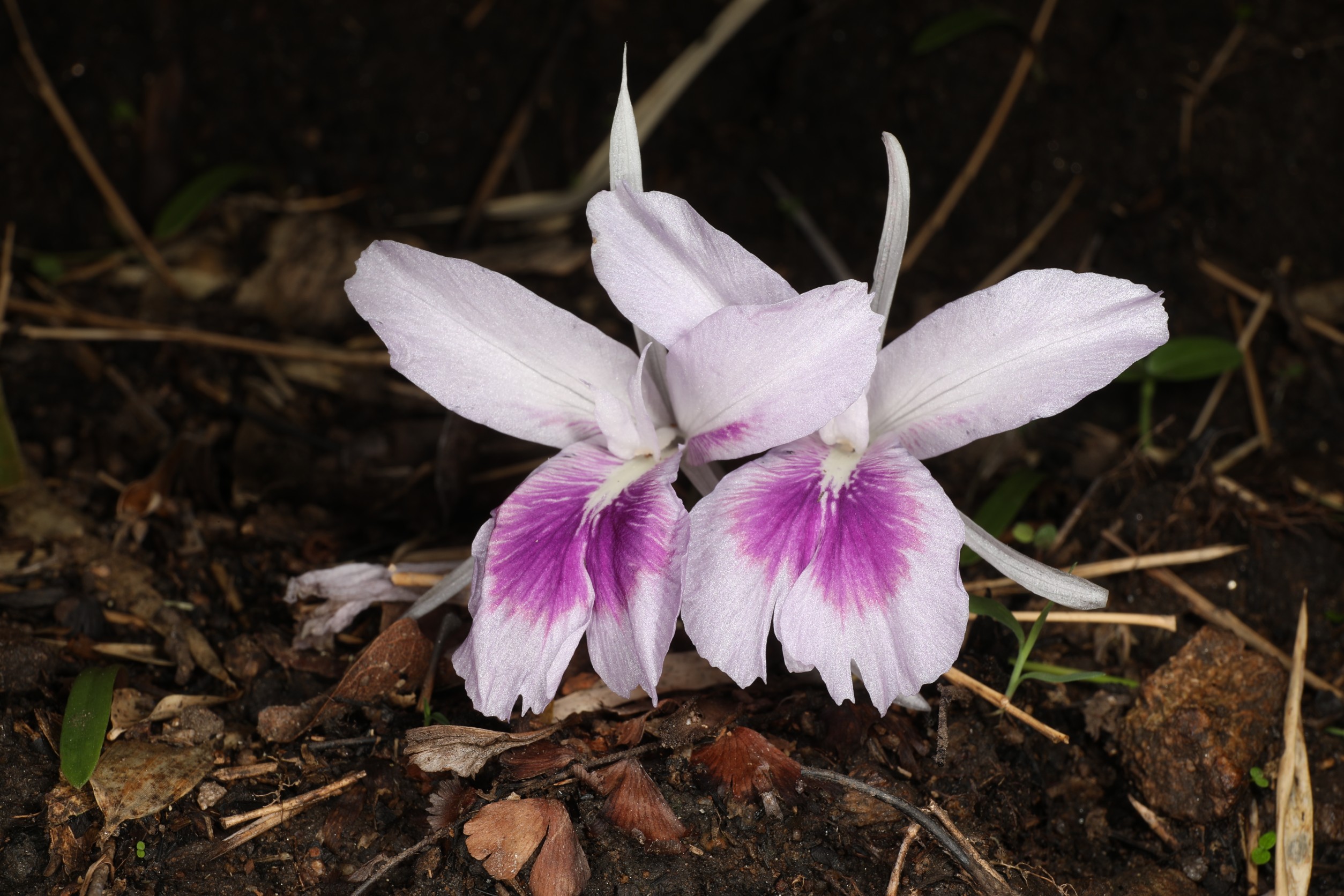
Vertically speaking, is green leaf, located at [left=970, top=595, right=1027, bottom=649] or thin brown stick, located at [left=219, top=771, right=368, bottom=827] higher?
green leaf, located at [left=970, top=595, right=1027, bottom=649]

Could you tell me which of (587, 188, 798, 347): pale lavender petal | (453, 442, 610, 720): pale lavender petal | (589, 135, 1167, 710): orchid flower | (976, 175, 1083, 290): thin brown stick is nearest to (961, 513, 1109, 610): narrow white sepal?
(589, 135, 1167, 710): orchid flower

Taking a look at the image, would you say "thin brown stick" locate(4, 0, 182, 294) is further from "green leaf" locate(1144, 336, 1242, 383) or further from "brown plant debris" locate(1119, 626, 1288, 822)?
"brown plant debris" locate(1119, 626, 1288, 822)

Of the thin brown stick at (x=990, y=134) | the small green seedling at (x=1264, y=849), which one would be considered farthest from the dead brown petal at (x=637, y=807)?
the thin brown stick at (x=990, y=134)

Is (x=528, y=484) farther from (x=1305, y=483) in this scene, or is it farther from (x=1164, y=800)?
(x=1305, y=483)

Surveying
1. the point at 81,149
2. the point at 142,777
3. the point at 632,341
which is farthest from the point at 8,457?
the point at 632,341

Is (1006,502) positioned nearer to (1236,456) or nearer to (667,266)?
(1236,456)

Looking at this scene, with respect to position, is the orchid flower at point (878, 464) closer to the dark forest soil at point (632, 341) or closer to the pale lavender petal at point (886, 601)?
the pale lavender petal at point (886, 601)
